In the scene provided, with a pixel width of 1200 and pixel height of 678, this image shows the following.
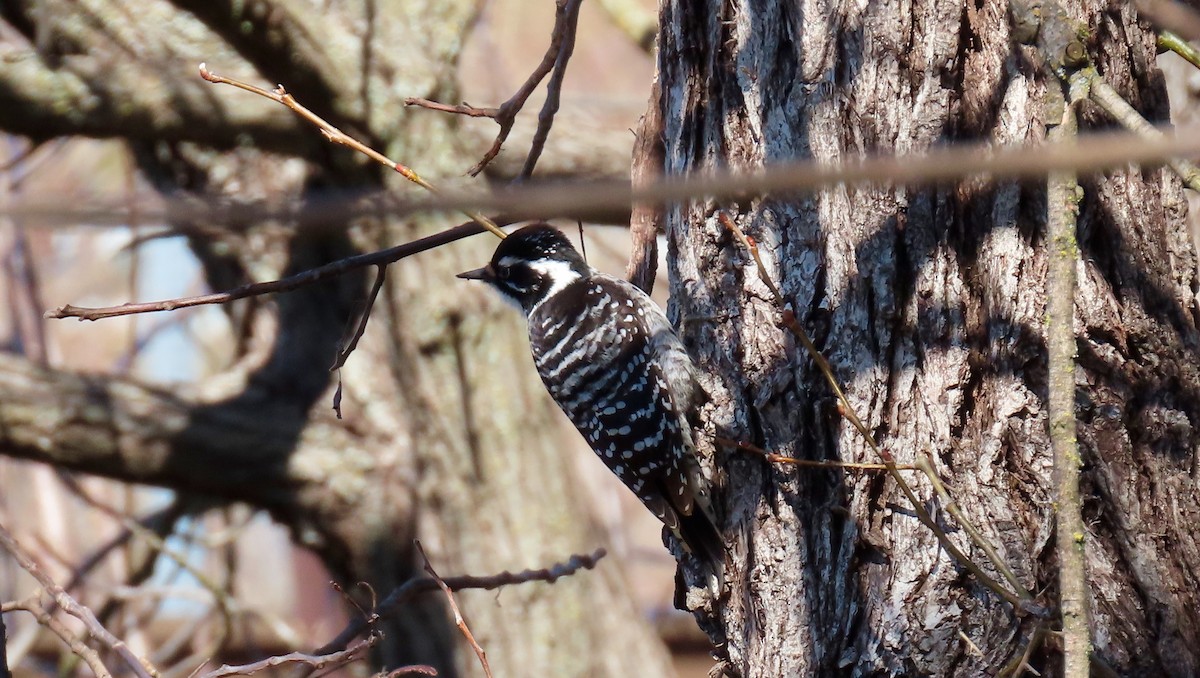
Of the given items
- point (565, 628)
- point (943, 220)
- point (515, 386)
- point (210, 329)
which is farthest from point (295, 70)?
point (210, 329)

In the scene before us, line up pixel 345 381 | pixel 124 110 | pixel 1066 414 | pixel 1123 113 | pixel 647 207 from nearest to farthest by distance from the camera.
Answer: pixel 1066 414
pixel 1123 113
pixel 647 207
pixel 124 110
pixel 345 381

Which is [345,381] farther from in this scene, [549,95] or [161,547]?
[549,95]

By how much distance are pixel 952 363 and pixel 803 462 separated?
39 cm

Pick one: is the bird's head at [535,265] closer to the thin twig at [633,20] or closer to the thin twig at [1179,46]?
the thin twig at [1179,46]

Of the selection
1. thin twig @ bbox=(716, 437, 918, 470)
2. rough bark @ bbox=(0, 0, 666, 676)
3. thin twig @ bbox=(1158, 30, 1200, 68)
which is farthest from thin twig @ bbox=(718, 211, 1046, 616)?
rough bark @ bbox=(0, 0, 666, 676)

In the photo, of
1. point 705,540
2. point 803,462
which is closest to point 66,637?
point 705,540

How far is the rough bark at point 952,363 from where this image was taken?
91.2 inches

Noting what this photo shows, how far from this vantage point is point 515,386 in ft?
17.9

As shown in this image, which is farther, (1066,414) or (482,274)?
(482,274)

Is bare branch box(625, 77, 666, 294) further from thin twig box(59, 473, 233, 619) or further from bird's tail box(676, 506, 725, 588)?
thin twig box(59, 473, 233, 619)

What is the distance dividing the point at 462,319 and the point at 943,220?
3254 mm

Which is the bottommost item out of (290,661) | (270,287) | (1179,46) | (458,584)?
(290,661)

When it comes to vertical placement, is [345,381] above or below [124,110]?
below

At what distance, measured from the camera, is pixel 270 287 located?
101 inches
